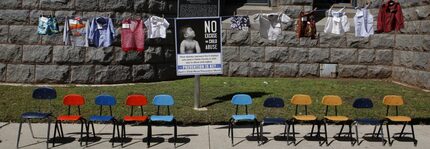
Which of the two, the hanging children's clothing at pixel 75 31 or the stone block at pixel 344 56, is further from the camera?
the stone block at pixel 344 56

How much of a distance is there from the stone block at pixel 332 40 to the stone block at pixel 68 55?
25.0 ft

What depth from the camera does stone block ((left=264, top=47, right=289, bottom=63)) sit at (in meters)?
15.5

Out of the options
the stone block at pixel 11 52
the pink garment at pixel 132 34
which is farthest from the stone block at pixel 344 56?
the stone block at pixel 11 52

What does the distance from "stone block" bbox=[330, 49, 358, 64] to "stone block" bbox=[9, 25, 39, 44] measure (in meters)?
9.33

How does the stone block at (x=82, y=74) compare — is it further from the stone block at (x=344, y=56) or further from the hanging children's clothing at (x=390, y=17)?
the hanging children's clothing at (x=390, y=17)

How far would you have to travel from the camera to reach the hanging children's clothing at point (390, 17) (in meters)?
10.7

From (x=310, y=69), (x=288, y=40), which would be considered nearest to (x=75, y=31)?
(x=288, y=40)

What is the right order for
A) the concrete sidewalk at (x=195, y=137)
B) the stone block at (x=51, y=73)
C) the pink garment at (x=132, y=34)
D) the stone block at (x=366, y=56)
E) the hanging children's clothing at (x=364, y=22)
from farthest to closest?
the stone block at (x=366, y=56), the stone block at (x=51, y=73), the pink garment at (x=132, y=34), the hanging children's clothing at (x=364, y=22), the concrete sidewalk at (x=195, y=137)

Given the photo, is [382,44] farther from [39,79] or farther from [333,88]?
[39,79]

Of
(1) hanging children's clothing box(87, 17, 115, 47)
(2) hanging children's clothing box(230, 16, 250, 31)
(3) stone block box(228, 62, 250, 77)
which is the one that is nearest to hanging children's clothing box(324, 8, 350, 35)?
(2) hanging children's clothing box(230, 16, 250, 31)

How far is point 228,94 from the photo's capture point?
12039mm

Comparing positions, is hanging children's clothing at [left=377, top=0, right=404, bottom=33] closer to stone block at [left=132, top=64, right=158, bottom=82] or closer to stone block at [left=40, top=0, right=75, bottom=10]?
stone block at [left=132, top=64, right=158, bottom=82]

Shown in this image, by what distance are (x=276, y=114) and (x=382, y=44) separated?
7.26 meters

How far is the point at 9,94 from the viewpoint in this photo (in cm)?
1166
